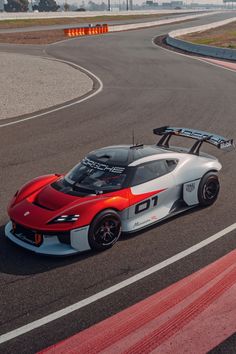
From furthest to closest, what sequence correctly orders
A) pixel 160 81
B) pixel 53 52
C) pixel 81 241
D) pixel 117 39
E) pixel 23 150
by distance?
pixel 117 39
pixel 53 52
pixel 160 81
pixel 23 150
pixel 81 241

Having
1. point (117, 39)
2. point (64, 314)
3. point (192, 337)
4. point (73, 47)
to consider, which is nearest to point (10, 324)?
point (64, 314)

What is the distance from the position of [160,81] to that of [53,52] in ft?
54.5

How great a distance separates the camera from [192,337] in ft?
18.8

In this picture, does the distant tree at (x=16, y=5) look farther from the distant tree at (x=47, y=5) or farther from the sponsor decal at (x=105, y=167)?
the sponsor decal at (x=105, y=167)

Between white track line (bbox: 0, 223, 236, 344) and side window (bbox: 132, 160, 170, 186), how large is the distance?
151 cm

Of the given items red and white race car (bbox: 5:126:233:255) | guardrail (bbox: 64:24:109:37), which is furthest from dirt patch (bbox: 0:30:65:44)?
red and white race car (bbox: 5:126:233:255)

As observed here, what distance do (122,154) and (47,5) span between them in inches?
7165

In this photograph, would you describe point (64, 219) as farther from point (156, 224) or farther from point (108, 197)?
point (156, 224)

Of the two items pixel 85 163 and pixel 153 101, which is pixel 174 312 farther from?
pixel 153 101

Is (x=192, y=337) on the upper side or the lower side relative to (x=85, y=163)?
lower

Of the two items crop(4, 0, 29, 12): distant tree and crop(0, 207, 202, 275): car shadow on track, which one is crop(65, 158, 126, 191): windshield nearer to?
crop(0, 207, 202, 275): car shadow on track

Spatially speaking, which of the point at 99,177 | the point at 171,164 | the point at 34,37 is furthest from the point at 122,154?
the point at 34,37

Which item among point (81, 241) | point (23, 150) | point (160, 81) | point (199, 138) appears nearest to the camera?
point (81, 241)

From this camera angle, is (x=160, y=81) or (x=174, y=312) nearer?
(x=174, y=312)
